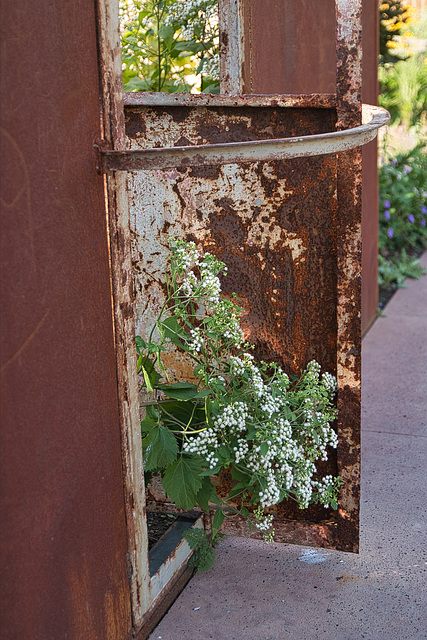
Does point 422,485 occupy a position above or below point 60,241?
below

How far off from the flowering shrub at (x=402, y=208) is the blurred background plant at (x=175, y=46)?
336 cm

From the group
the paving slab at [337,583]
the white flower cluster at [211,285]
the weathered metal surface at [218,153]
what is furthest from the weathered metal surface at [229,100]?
the paving slab at [337,583]

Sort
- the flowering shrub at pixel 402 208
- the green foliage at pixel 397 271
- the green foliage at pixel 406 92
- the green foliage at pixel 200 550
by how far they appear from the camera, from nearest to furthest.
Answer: the green foliage at pixel 200 550 < the green foliage at pixel 397 271 < the flowering shrub at pixel 402 208 < the green foliage at pixel 406 92

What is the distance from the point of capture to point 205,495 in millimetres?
1867

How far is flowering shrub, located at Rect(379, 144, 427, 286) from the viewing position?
241 inches

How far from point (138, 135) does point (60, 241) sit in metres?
0.73

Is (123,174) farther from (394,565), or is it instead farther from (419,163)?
(419,163)

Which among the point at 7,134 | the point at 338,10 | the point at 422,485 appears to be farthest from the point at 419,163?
the point at 7,134

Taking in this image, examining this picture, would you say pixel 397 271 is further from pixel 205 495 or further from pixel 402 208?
pixel 205 495

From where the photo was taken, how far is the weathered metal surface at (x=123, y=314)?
1.46 metres

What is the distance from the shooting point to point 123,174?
60.9 inches

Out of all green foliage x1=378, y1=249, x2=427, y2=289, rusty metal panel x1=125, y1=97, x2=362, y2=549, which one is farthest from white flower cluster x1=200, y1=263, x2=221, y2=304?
green foliage x1=378, y1=249, x2=427, y2=289

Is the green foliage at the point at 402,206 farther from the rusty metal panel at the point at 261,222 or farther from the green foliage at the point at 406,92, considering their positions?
the rusty metal panel at the point at 261,222

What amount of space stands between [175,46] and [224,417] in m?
1.65
